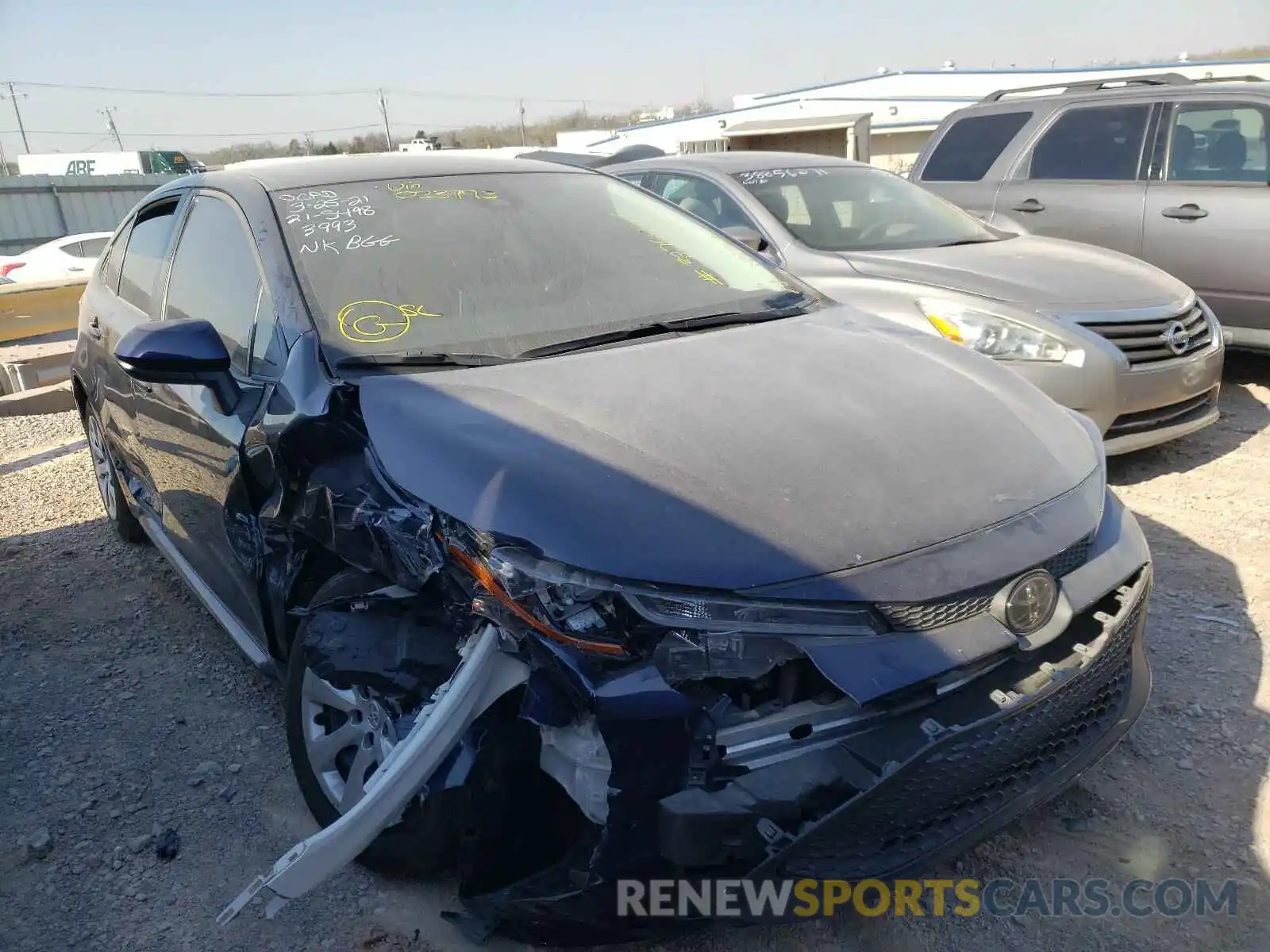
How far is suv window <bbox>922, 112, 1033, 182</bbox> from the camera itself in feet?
23.5

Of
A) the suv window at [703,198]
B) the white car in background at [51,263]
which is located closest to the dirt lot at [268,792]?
the suv window at [703,198]

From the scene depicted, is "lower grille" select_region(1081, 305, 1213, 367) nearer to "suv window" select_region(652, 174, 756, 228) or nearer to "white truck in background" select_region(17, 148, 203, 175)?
"suv window" select_region(652, 174, 756, 228)

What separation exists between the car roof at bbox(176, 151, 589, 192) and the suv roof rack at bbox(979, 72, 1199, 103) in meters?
5.24

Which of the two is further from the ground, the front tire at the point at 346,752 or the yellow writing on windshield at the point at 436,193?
the yellow writing on windshield at the point at 436,193

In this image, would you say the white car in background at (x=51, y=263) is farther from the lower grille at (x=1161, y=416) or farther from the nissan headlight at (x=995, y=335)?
the lower grille at (x=1161, y=416)

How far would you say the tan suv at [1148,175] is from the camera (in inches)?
233

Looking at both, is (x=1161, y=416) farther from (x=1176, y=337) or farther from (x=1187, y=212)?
(x=1187, y=212)

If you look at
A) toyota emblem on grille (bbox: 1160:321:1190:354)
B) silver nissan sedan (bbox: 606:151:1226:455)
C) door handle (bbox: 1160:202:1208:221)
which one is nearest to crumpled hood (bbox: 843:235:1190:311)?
silver nissan sedan (bbox: 606:151:1226:455)

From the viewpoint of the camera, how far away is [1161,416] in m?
4.54

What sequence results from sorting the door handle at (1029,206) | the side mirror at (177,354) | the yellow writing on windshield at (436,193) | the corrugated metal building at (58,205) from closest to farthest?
the side mirror at (177,354) < the yellow writing on windshield at (436,193) < the door handle at (1029,206) < the corrugated metal building at (58,205)

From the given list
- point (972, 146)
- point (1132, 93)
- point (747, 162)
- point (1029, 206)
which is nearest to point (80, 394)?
point (747, 162)

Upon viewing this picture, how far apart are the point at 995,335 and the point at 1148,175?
2989 millimetres

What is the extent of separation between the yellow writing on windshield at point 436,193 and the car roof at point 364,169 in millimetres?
81

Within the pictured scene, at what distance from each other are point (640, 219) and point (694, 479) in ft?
5.56
